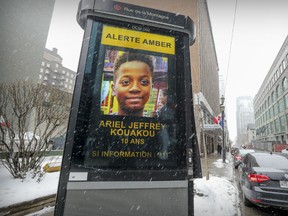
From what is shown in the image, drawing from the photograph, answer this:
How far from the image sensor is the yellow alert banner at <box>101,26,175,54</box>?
9.66 ft

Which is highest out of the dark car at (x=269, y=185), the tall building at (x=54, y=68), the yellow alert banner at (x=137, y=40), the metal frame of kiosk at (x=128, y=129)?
the tall building at (x=54, y=68)

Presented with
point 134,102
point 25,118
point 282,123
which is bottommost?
point 134,102

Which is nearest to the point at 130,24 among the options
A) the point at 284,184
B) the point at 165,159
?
the point at 165,159

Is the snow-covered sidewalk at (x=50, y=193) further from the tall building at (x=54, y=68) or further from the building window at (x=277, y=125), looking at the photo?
the tall building at (x=54, y=68)

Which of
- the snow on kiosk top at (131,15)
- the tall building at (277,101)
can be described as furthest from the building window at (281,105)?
the snow on kiosk top at (131,15)

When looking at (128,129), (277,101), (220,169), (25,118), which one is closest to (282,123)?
(277,101)

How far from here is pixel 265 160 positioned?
236 inches

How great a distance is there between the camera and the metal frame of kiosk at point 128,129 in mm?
2467

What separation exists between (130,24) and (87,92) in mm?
1223

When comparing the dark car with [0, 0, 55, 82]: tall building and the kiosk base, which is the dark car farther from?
[0, 0, 55, 82]: tall building

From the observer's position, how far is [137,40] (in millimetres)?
3035

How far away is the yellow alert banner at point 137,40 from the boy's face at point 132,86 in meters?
0.29

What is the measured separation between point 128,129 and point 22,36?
4165cm

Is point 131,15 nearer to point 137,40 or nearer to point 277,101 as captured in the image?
point 137,40
